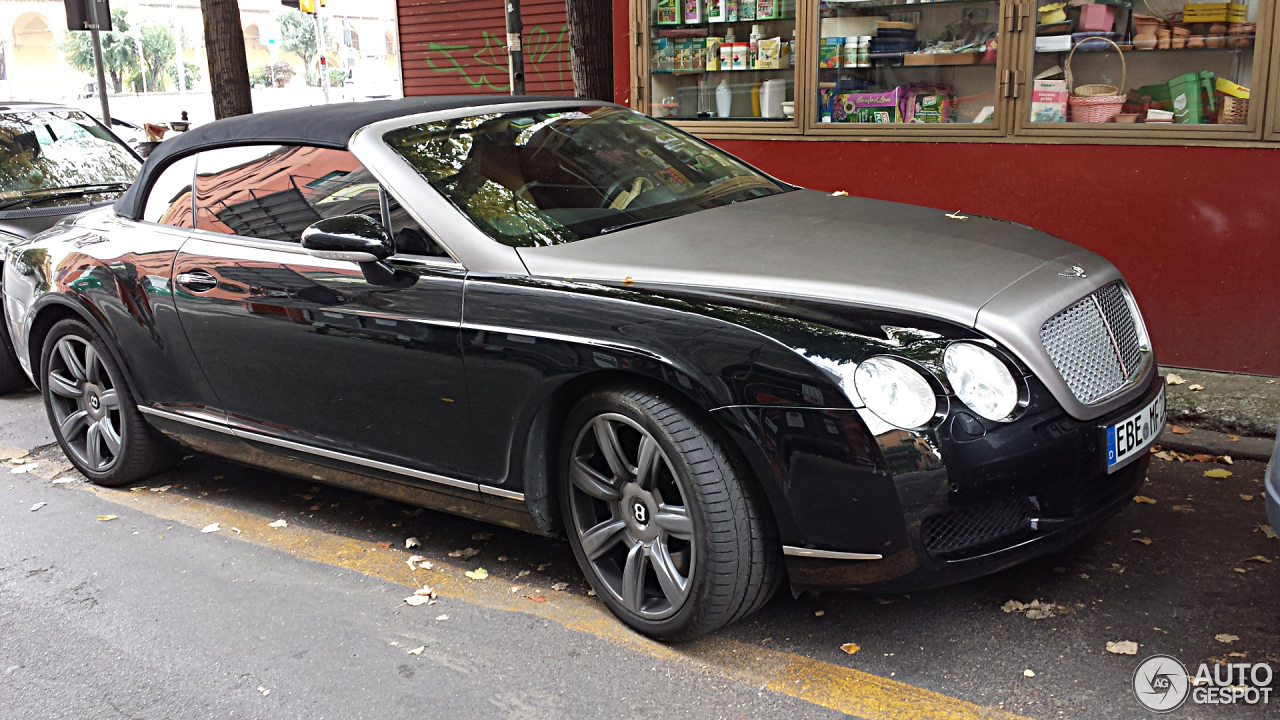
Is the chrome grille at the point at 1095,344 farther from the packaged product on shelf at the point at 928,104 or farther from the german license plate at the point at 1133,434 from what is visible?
the packaged product on shelf at the point at 928,104

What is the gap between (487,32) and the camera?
39.1 ft

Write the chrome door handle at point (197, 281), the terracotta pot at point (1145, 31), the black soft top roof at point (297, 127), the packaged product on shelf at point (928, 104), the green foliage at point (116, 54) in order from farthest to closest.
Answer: the green foliage at point (116, 54), the packaged product on shelf at point (928, 104), the terracotta pot at point (1145, 31), the chrome door handle at point (197, 281), the black soft top roof at point (297, 127)

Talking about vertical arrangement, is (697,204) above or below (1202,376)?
above

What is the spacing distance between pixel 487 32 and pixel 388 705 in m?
10.1

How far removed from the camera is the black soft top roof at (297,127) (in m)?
3.85

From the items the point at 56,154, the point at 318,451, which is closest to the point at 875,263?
the point at 318,451

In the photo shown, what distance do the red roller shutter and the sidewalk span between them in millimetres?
7644

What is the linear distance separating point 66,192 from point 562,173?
16.3 feet

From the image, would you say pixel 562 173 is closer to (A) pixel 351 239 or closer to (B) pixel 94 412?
(A) pixel 351 239

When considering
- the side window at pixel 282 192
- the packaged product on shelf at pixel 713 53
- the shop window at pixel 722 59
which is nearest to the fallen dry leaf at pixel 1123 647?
the side window at pixel 282 192

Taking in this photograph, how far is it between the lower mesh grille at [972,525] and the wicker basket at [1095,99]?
401 cm

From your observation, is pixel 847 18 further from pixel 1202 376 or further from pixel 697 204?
pixel 697 204

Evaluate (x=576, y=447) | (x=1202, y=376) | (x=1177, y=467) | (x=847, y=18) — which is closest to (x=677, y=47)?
(x=847, y=18)

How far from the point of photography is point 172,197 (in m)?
4.46
